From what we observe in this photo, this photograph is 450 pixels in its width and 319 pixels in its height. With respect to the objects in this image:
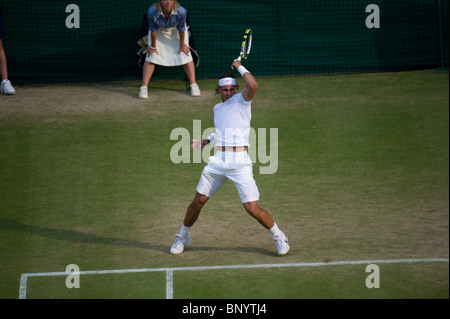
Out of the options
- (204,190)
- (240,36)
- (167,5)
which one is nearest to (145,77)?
(167,5)

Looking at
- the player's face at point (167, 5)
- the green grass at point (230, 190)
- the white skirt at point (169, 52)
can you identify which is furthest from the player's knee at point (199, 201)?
the white skirt at point (169, 52)

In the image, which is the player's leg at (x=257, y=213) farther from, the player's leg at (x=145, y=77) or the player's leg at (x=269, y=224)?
the player's leg at (x=145, y=77)

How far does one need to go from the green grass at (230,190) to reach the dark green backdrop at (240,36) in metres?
0.43

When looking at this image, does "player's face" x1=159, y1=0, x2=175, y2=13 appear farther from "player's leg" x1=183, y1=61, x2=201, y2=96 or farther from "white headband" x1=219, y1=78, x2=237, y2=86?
"white headband" x1=219, y1=78, x2=237, y2=86

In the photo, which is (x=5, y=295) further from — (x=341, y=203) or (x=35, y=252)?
(x=341, y=203)

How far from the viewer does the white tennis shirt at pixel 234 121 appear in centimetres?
744

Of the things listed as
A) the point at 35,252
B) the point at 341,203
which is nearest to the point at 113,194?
the point at 35,252

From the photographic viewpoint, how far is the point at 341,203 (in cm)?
903

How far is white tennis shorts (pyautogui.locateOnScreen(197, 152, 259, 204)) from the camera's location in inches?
290

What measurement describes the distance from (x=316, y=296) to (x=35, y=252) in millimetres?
3356

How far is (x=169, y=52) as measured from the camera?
12.9 m

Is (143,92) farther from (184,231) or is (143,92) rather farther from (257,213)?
(257,213)

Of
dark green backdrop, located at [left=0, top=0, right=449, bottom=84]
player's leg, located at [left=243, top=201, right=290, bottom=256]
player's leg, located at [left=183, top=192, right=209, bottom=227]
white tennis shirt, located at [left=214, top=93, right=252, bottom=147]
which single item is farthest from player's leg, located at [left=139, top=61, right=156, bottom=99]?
player's leg, located at [left=243, top=201, right=290, bottom=256]

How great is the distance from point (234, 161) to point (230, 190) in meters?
2.43
